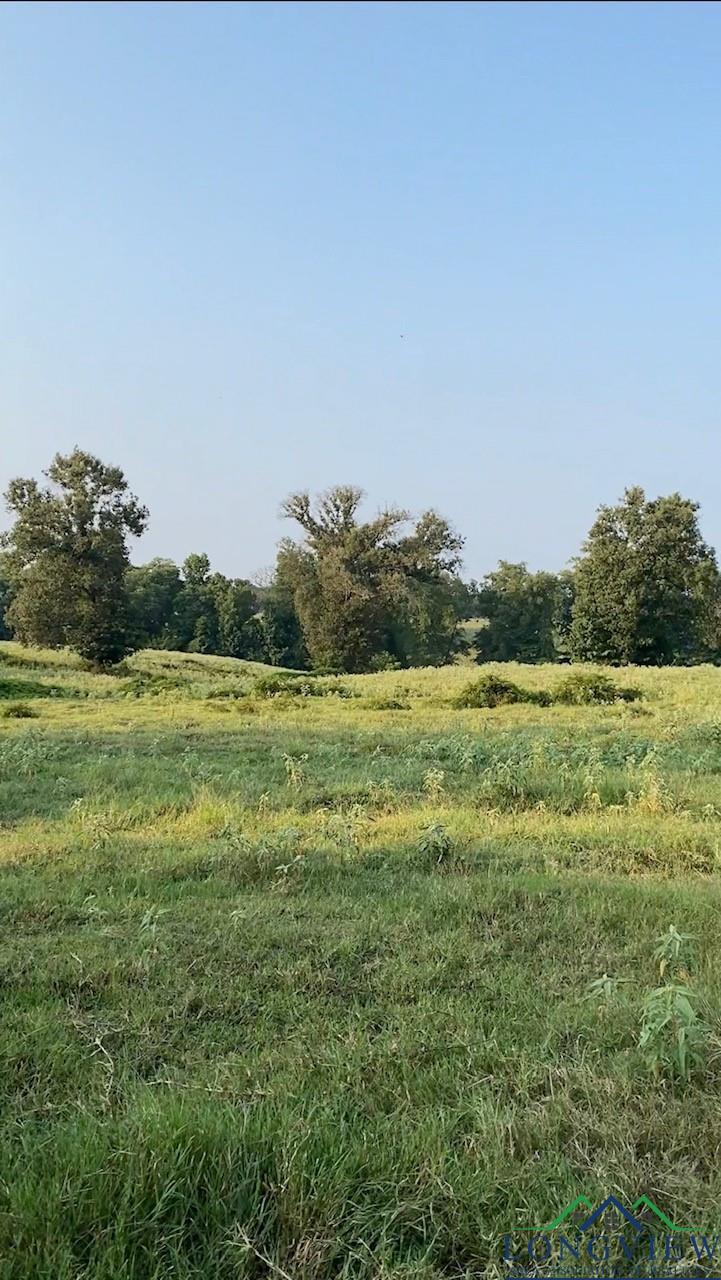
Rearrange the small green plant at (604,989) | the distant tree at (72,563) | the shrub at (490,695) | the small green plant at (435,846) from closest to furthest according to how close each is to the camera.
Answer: the small green plant at (604,989) < the small green plant at (435,846) < the shrub at (490,695) < the distant tree at (72,563)

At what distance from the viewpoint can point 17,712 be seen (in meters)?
20.0

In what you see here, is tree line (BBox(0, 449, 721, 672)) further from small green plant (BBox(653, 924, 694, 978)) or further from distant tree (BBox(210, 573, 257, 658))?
small green plant (BBox(653, 924, 694, 978))

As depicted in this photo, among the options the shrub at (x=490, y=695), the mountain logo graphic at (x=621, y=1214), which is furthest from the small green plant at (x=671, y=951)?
the shrub at (x=490, y=695)

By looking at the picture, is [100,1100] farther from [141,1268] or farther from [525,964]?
[525,964]

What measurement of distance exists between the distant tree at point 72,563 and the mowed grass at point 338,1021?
96.6ft

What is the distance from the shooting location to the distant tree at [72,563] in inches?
1457

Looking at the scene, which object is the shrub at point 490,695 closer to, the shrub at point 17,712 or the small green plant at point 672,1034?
the shrub at point 17,712

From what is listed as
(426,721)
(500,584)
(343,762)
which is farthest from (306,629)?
(343,762)

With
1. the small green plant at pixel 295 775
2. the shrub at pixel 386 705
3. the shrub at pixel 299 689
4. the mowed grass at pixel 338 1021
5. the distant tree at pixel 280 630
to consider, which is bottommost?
the mowed grass at pixel 338 1021

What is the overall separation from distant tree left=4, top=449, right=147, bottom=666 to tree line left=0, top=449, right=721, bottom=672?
67 mm

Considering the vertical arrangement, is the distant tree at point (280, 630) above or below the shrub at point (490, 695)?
above

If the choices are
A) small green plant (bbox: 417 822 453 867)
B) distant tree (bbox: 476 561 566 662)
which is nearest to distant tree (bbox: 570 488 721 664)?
distant tree (bbox: 476 561 566 662)

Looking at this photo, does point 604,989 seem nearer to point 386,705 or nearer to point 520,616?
point 386,705

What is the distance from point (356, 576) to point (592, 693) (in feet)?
96.7
